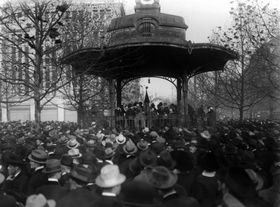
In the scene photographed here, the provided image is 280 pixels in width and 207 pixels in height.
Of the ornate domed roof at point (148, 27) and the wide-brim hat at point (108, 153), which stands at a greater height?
the ornate domed roof at point (148, 27)

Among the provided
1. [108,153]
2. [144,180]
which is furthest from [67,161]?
[144,180]

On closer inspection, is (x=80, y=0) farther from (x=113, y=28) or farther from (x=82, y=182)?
(x=82, y=182)

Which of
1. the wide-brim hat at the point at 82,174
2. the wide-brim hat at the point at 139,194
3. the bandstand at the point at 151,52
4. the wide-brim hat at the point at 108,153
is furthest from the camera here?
the bandstand at the point at 151,52

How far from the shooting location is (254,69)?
24.1m

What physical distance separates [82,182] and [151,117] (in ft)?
53.8

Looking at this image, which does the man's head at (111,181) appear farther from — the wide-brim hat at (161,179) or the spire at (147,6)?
the spire at (147,6)

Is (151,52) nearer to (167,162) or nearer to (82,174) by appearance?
(167,162)

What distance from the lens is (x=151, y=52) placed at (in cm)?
2169

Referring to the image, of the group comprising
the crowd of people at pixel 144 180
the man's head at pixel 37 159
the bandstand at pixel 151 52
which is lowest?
the crowd of people at pixel 144 180

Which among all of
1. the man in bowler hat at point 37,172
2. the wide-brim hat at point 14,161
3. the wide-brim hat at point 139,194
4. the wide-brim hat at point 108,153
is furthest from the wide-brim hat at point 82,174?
the wide-brim hat at point 108,153

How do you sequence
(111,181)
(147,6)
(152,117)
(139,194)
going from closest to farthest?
(139,194), (111,181), (152,117), (147,6)

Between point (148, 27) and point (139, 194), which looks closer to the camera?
point (139, 194)

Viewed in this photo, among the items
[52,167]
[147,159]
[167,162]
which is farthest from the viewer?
[147,159]

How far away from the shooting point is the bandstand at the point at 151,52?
762 inches
